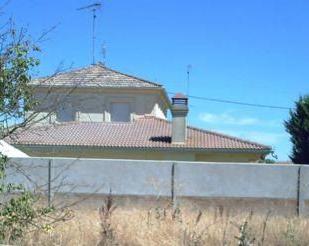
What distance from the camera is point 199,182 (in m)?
18.6

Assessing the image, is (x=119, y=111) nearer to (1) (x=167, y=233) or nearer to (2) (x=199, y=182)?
(2) (x=199, y=182)

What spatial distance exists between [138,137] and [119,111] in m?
4.54

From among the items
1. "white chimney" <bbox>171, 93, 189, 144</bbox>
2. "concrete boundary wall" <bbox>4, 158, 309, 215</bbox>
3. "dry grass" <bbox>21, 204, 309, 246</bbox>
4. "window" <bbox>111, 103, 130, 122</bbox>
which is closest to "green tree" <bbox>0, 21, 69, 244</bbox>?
"dry grass" <bbox>21, 204, 309, 246</bbox>

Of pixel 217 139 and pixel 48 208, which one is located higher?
pixel 217 139

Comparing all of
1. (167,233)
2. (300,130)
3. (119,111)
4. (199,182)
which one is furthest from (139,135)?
(167,233)

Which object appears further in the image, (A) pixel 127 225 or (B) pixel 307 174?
(B) pixel 307 174

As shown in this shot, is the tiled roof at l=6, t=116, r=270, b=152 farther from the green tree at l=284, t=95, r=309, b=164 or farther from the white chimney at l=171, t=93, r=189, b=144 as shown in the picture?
the green tree at l=284, t=95, r=309, b=164

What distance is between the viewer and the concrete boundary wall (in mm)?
18016

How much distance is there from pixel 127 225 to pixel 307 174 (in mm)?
8566

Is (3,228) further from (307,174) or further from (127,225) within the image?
(307,174)

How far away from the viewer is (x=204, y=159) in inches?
1423

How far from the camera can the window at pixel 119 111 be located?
133 feet

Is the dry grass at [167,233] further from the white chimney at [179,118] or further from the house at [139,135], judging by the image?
the white chimney at [179,118]

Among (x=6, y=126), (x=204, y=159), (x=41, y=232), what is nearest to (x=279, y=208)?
(x=41, y=232)
